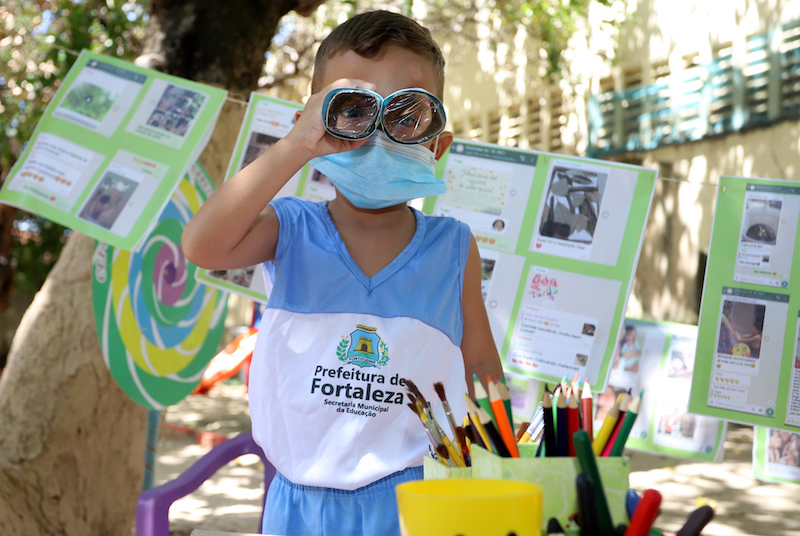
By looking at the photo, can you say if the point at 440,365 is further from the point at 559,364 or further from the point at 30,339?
the point at 30,339

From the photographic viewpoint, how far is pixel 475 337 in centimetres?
149

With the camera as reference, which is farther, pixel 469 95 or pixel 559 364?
pixel 469 95

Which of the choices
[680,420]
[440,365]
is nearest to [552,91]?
[680,420]

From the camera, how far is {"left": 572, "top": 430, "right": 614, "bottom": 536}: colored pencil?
0.65 metres

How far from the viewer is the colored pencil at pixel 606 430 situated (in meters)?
0.73

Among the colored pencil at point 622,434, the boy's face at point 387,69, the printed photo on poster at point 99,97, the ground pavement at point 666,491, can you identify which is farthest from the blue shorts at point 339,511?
the ground pavement at point 666,491

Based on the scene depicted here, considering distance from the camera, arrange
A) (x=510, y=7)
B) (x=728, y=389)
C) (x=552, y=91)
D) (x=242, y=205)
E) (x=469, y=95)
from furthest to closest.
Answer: (x=469, y=95)
(x=552, y=91)
(x=510, y=7)
(x=728, y=389)
(x=242, y=205)

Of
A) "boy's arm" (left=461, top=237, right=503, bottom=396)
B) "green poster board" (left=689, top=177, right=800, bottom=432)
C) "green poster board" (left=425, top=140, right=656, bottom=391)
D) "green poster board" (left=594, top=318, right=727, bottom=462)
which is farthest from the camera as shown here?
"green poster board" (left=594, top=318, right=727, bottom=462)

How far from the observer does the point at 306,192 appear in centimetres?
249

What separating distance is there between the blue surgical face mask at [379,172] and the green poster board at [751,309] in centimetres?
119

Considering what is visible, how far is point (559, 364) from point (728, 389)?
1.63 feet

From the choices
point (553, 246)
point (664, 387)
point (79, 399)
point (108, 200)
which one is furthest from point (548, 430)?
point (79, 399)

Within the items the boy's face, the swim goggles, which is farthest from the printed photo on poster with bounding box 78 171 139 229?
the swim goggles

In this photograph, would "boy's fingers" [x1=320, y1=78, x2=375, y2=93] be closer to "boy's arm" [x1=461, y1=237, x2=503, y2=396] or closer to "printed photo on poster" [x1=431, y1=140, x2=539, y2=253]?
"boy's arm" [x1=461, y1=237, x2=503, y2=396]
